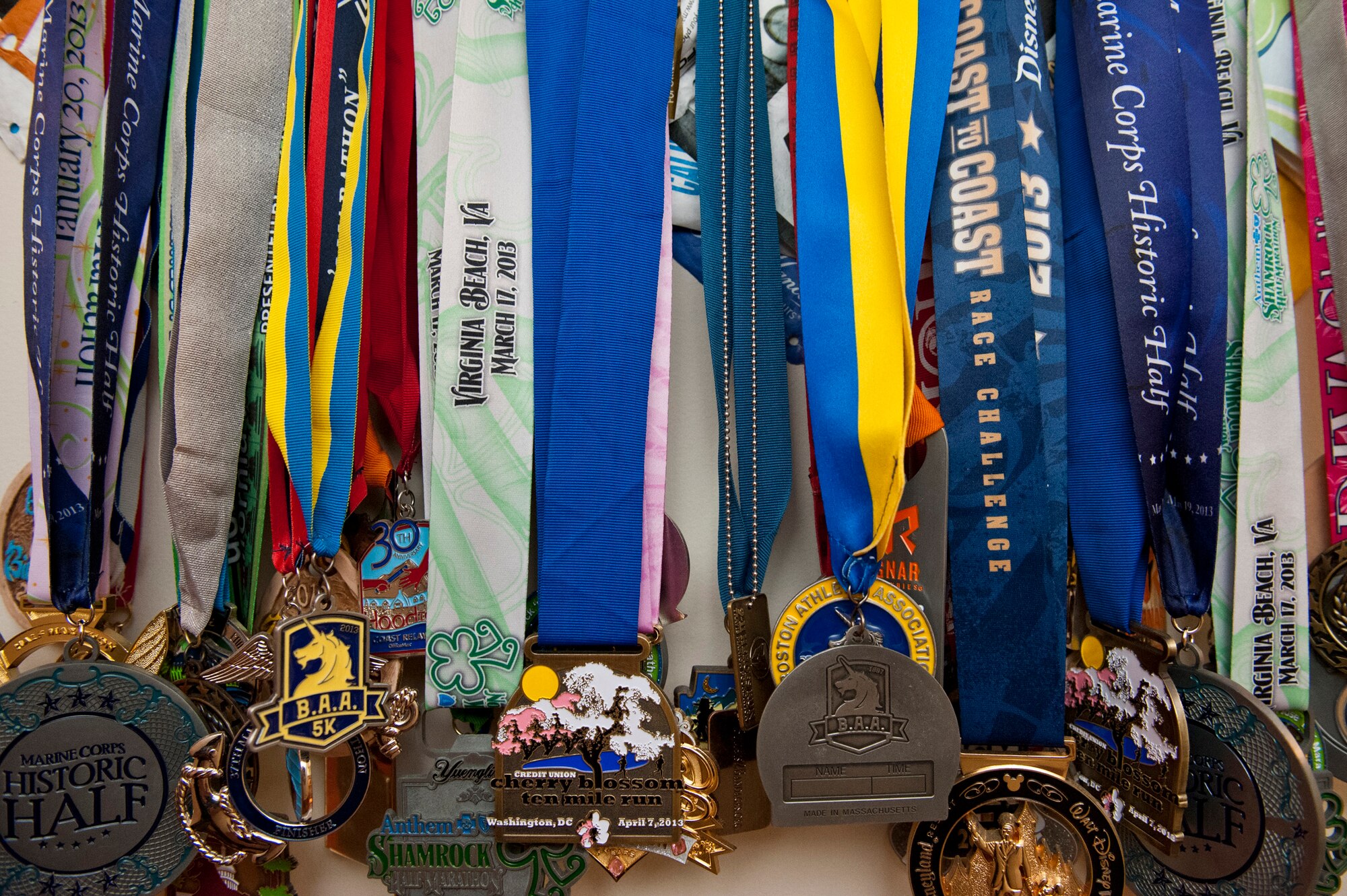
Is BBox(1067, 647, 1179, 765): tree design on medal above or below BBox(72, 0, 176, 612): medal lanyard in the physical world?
below

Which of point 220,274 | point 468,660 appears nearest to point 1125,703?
point 468,660

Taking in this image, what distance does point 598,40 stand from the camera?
1254 mm

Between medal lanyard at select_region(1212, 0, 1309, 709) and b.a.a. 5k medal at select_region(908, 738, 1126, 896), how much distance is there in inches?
14.1

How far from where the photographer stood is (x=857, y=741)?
1.10 metres

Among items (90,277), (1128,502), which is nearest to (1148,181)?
(1128,502)

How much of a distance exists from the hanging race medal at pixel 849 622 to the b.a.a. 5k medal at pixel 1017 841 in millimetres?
192

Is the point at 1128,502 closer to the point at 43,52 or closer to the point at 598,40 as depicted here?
the point at 598,40

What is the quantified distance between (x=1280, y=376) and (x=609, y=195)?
1.10 meters

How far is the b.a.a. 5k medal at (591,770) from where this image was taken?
44.3 inches

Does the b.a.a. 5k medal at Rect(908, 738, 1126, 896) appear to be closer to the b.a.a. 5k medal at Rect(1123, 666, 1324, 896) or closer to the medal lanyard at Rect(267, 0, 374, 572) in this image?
the b.a.a. 5k medal at Rect(1123, 666, 1324, 896)

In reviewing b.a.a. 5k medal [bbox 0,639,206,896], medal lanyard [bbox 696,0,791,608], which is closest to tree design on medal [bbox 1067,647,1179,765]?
medal lanyard [bbox 696,0,791,608]

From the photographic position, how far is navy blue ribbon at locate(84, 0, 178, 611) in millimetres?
1276

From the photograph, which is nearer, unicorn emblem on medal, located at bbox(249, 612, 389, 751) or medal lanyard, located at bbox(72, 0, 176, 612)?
unicorn emblem on medal, located at bbox(249, 612, 389, 751)

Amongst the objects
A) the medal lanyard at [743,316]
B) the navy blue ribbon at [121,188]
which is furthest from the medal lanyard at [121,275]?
the medal lanyard at [743,316]
